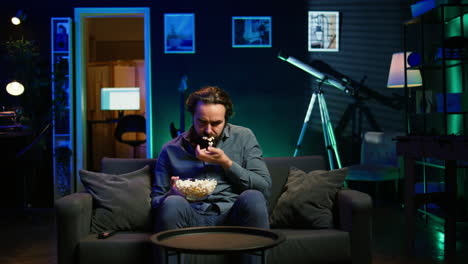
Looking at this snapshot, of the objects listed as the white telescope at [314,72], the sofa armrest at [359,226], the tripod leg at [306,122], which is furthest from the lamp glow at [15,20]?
the sofa armrest at [359,226]

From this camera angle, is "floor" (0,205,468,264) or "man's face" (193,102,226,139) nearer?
"man's face" (193,102,226,139)

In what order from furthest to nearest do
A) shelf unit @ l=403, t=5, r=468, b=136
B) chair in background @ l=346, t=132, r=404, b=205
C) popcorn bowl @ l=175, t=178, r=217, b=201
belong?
chair in background @ l=346, t=132, r=404, b=205 → shelf unit @ l=403, t=5, r=468, b=136 → popcorn bowl @ l=175, t=178, r=217, b=201

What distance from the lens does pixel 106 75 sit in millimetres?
8953

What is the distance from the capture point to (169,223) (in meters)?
2.28

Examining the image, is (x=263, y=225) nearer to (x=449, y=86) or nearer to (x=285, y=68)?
(x=449, y=86)

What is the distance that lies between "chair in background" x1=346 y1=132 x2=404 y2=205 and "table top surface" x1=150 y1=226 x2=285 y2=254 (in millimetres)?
3619

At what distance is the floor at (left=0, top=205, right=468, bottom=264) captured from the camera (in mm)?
3545

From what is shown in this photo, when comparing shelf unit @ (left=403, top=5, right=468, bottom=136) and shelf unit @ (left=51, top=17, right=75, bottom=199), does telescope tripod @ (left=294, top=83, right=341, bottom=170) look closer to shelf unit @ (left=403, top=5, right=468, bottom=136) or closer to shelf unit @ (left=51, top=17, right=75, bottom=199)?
shelf unit @ (left=403, top=5, right=468, bottom=136)

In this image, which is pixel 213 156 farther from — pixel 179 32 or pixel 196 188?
pixel 179 32

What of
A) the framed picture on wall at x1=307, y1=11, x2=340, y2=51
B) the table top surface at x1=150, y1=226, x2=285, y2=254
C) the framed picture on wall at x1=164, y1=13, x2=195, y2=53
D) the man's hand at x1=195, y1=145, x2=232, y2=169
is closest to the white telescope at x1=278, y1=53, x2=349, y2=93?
the framed picture on wall at x1=307, y1=11, x2=340, y2=51

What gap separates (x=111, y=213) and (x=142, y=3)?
4192 millimetres

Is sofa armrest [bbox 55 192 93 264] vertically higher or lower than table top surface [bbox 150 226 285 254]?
lower

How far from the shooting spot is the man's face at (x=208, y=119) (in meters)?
2.64

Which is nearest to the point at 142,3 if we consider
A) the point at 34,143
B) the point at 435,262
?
the point at 34,143
